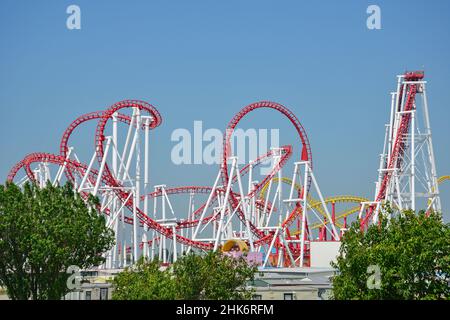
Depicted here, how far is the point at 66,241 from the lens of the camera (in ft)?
81.9

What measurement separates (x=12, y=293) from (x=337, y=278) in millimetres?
9972

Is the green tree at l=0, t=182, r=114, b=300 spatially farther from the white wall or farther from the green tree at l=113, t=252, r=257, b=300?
the white wall

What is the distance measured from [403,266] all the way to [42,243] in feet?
34.6

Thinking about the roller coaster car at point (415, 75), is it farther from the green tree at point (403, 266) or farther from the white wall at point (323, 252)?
the green tree at point (403, 266)

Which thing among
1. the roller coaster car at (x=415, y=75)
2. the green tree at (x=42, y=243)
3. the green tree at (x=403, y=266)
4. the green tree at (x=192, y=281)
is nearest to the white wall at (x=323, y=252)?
the roller coaster car at (x=415, y=75)

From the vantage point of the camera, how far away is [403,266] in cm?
2022

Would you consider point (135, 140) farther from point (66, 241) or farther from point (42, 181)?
point (66, 241)

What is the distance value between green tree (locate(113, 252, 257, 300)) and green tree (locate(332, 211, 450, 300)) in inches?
112

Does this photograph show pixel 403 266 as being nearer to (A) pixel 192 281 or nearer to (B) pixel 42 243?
(A) pixel 192 281

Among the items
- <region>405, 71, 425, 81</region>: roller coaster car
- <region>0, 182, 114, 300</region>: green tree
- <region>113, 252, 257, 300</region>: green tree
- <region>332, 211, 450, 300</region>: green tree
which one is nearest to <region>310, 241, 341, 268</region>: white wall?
<region>405, 71, 425, 81</region>: roller coaster car

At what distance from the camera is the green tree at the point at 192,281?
21516mm

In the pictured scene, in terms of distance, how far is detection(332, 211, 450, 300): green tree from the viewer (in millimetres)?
20266

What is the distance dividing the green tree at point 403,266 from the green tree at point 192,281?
284 centimetres
